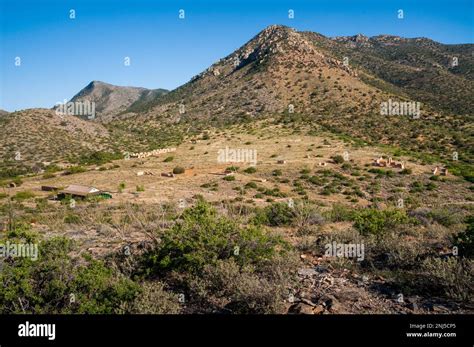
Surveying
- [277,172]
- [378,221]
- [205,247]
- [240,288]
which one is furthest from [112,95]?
[240,288]

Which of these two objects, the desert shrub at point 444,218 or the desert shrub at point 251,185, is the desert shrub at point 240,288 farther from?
the desert shrub at point 251,185

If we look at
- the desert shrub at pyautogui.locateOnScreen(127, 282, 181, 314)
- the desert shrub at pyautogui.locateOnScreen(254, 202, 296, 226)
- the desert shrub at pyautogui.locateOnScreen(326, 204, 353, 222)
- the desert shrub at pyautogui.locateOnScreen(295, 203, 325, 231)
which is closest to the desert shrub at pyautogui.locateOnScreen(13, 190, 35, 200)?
the desert shrub at pyautogui.locateOnScreen(254, 202, 296, 226)

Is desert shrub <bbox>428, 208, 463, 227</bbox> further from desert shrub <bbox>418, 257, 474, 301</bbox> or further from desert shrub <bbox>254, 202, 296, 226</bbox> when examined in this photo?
desert shrub <bbox>418, 257, 474, 301</bbox>

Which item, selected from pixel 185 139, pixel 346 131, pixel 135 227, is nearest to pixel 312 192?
pixel 135 227

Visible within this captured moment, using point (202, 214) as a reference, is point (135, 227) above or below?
below
